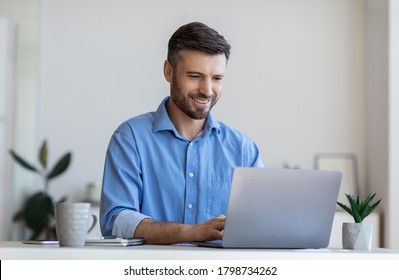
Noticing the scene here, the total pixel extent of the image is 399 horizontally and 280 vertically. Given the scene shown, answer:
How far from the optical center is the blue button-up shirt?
109 inches

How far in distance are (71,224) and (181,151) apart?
2.83ft

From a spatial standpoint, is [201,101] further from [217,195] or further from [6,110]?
[6,110]

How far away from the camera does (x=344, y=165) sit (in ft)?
20.3

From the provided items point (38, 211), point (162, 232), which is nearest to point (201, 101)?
point (162, 232)

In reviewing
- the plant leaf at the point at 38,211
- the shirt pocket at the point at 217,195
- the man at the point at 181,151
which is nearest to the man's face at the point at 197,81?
the man at the point at 181,151

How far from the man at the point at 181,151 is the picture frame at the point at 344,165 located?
3.30m

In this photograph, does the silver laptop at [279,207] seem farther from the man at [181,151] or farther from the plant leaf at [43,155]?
the plant leaf at [43,155]

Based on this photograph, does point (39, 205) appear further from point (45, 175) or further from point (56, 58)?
point (56, 58)

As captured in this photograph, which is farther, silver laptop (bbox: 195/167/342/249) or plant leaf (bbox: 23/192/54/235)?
plant leaf (bbox: 23/192/54/235)

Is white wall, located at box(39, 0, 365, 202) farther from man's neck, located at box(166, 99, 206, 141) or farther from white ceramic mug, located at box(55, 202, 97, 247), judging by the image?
white ceramic mug, located at box(55, 202, 97, 247)

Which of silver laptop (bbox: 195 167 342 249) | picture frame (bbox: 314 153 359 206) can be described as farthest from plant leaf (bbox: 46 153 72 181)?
silver laptop (bbox: 195 167 342 249)

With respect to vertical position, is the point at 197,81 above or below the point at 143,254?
above

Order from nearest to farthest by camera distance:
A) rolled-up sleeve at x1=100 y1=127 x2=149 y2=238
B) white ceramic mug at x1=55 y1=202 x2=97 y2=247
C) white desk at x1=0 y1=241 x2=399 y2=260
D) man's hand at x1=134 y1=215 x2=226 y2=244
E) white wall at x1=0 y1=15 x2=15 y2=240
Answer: white desk at x1=0 y1=241 x2=399 y2=260 → white ceramic mug at x1=55 y1=202 x2=97 y2=247 → man's hand at x1=134 y1=215 x2=226 y2=244 → rolled-up sleeve at x1=100 y1=127 x2=149 y2=238 → white wall at x1=0 y1=15 x2=15 y2=240

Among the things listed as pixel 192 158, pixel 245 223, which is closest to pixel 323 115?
pixel 192 158
